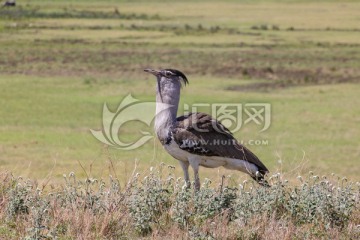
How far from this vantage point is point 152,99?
26969 mm

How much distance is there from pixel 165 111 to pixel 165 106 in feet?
0.21

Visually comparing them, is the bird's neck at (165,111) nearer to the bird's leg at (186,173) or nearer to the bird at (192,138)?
the bird at (192,138)

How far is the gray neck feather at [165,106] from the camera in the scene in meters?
8.55

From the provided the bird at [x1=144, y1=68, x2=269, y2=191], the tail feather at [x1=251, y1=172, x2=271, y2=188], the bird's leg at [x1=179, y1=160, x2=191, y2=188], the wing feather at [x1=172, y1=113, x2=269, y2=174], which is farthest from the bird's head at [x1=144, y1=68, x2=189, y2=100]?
the tail feather at [x1=251, y1=172, x2=271, y2=188]

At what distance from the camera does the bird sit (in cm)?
853

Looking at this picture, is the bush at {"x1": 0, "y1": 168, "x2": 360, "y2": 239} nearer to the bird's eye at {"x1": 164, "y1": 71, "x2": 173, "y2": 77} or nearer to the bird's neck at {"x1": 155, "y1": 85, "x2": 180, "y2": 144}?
the bird's neck at {"x1": 155, "y1": 85, "x2": 180, "y2": 144}

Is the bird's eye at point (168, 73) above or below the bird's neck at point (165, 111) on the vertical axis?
above

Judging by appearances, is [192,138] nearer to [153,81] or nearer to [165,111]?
[165,111]

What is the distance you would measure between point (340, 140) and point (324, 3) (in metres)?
78.9

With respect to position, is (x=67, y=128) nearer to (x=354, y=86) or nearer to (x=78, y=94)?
(x=78, y=94)

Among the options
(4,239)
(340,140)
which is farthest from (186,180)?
(340,140)

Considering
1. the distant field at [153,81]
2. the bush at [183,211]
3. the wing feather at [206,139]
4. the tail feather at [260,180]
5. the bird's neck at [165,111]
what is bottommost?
the distant field at [153,81]

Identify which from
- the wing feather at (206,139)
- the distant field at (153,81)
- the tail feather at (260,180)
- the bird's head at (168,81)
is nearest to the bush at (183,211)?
the tail feather at (260,180)

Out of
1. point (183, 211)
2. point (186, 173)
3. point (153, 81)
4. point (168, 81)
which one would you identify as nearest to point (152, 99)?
point (153, 81)
